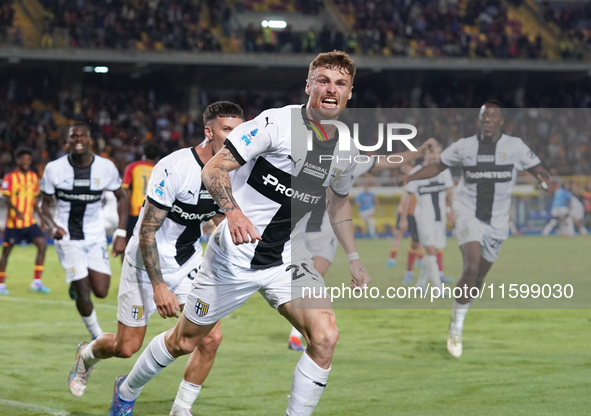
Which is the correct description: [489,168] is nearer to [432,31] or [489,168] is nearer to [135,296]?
[135,296]

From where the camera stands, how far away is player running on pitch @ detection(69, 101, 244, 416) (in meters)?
5.59

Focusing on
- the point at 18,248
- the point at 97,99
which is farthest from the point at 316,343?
the point at 97,99

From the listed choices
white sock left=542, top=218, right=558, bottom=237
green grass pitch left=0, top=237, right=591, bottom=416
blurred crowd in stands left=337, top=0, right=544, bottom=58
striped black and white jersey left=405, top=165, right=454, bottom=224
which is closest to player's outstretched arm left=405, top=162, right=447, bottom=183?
green grass pitch left=0, top=237, right=591, bottom=416

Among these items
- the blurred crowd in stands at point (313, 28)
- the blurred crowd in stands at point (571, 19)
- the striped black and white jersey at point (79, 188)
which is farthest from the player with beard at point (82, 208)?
the blurred crowd in stands at point (571, 19)

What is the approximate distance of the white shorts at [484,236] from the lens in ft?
28.7

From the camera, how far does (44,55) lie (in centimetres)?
3195

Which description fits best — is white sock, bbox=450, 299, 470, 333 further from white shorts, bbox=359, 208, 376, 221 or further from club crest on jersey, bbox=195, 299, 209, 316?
white shorts, bbox=359, 208, 376, 221

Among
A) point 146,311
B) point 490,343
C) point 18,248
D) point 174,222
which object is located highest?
point 174,222

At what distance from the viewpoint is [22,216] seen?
1462 centimetres

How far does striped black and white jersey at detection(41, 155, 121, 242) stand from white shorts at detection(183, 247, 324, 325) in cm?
430

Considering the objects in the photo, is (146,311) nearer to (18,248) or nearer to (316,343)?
(316,343)

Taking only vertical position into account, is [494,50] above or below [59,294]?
above

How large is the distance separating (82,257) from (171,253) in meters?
3.09

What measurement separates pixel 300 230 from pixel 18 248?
786 inches
